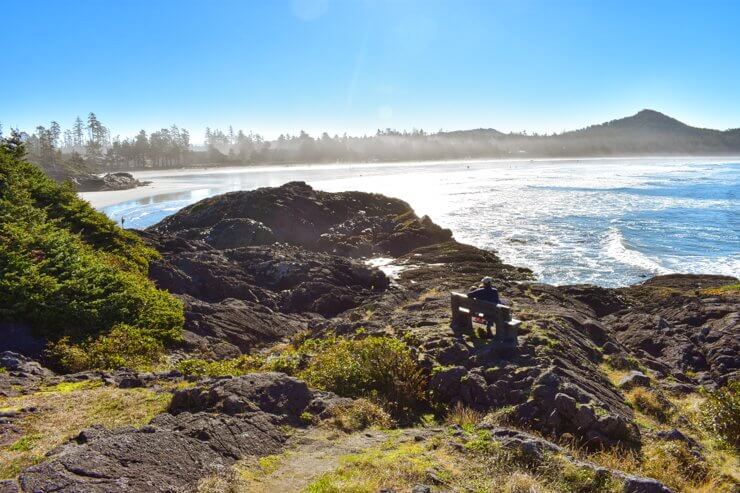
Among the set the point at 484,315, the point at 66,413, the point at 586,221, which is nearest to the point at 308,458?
the point at 66,413

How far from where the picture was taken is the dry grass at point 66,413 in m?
5.51

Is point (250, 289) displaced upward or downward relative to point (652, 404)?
downward

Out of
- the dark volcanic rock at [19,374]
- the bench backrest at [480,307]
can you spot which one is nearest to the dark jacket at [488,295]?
the bench backrest at [480,307]

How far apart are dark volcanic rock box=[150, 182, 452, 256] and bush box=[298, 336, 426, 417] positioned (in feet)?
73.9

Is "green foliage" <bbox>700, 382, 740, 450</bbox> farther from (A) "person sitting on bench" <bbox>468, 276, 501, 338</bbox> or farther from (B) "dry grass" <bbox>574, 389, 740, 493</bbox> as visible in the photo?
(A) "person sitting on bench" <bbox>468, 276, 501, 338</bbox>

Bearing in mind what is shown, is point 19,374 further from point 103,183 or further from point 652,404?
point 103,183

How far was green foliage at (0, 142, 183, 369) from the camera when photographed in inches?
420

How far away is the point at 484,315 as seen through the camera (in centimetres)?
1055

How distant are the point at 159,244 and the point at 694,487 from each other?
2261 centimetres

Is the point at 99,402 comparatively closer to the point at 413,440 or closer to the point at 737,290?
the point at 413,440

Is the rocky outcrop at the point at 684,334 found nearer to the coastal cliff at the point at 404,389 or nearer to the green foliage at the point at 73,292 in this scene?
the coastal cliff at the point at 404,389

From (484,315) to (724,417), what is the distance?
4.56 meters

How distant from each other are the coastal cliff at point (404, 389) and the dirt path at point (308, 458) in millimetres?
65

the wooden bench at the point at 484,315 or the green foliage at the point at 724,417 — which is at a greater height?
the wooden bench at the point at 484,315
